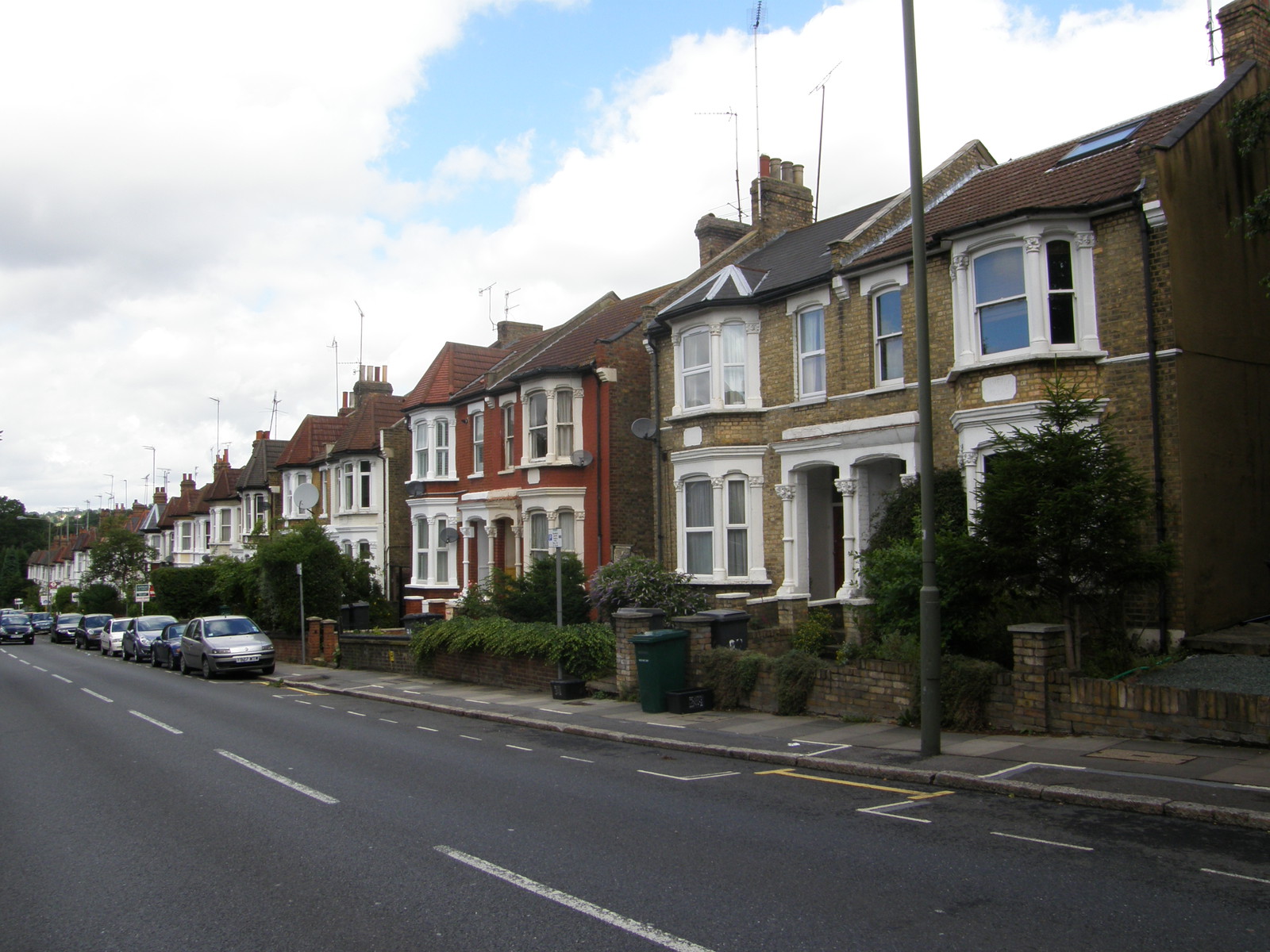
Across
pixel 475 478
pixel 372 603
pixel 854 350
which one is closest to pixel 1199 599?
pixel 854 350

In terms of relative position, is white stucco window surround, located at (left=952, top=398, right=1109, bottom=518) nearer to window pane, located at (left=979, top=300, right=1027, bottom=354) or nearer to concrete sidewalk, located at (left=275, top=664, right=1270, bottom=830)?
window pane, located at (left=979, top=300, right=1027, bottom=354)


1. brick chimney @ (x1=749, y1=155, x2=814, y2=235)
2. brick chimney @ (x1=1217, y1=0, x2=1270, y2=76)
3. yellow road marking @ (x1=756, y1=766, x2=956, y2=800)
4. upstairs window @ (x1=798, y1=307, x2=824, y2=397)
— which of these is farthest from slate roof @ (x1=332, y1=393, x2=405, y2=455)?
yellow road marking @ (x1=756, y1=766, x2=956, y2=800)

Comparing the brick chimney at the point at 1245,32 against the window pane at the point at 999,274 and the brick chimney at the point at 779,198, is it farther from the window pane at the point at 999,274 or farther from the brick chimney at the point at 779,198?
the brick chimney at the point at 779,198

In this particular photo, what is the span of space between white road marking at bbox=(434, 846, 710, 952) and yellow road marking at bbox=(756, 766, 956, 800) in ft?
12.9

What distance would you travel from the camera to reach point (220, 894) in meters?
6.23

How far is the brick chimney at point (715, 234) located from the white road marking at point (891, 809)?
19724mm

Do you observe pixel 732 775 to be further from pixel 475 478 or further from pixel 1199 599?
pixel 475 478

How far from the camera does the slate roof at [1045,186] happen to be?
1466 centimetres

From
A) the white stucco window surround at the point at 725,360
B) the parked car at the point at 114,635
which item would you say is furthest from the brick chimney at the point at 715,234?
the parked car at the point at 114,635

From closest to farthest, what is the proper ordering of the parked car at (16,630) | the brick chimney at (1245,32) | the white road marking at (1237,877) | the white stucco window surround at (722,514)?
the white road marking at (1237,877) → the brick chimney at (1245,32) → the white stucco window surround at (722,514) → the parked car at (16,630)

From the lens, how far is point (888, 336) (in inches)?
706

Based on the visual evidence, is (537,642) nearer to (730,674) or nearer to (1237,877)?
(730,674)

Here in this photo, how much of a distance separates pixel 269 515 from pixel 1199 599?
133 ft

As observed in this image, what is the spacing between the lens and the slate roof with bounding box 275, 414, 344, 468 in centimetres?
4300
